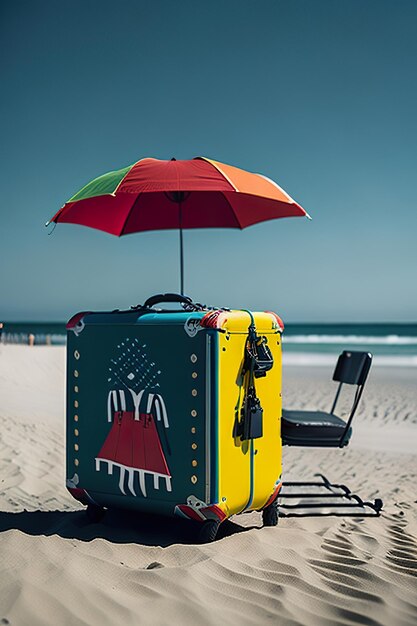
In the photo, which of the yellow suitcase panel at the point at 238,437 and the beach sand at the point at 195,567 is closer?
the beach sand at the point at 195,567

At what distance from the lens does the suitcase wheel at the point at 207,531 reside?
3.57 m

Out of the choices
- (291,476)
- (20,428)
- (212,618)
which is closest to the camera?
(212,618)

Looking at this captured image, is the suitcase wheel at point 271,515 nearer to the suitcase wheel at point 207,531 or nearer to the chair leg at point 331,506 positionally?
the chair leg at point 331,506

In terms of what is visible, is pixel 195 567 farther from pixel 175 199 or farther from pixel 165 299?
pixel 175 199

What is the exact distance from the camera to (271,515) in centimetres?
409

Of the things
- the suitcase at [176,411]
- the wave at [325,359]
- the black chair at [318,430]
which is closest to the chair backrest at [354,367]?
the black chair at [318,430]

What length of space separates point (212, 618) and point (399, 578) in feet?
3.47

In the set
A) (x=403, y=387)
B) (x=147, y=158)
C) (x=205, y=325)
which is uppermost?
(x=147, y=158)

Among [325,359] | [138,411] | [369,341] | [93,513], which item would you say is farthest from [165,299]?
[369,341]

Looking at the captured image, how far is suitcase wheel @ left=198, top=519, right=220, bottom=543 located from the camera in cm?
357

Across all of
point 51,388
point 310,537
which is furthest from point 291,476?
point 51,388

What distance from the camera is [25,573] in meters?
2.93

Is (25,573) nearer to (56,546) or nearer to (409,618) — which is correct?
(56,546)

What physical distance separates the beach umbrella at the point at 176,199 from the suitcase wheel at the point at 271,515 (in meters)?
1.65
